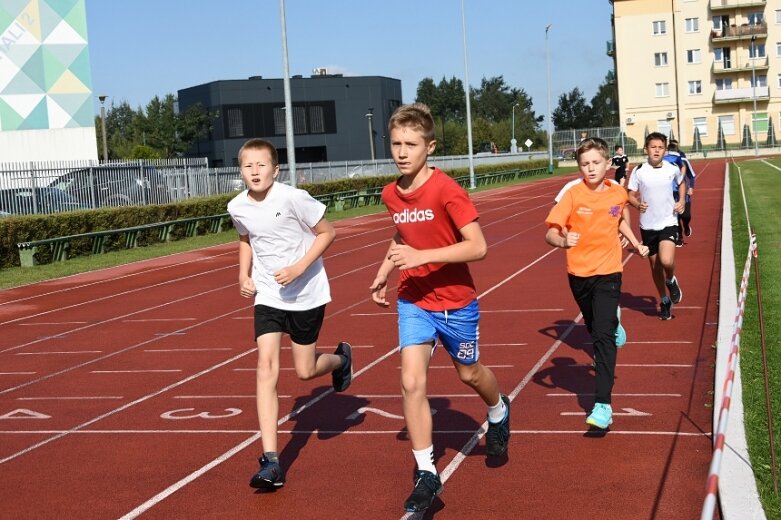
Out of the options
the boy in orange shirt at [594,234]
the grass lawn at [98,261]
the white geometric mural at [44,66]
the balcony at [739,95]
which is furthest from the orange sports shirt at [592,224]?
the balcony at [739,95]

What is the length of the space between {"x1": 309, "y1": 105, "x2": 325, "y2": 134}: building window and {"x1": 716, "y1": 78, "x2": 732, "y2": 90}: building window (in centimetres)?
3495

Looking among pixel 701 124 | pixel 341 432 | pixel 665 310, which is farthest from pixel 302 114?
pixel 341 432

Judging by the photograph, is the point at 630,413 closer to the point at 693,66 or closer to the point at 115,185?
the point at 115,185

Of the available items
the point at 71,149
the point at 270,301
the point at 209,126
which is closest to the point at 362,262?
the point at 270,301

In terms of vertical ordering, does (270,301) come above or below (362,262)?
above

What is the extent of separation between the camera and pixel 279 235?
650 cm

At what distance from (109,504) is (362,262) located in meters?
15.0

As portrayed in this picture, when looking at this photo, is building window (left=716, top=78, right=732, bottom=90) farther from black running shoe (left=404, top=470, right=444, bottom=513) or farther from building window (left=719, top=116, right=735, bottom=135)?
black running shoe (left=404, top=470, right=444, bottom=513)

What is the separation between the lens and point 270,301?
21.3 feet

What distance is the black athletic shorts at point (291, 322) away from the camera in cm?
645

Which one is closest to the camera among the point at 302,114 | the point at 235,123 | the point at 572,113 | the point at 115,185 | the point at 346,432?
the point at 346,432

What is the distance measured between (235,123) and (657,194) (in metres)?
80.4

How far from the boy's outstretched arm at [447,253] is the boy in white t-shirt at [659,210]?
6.52 m

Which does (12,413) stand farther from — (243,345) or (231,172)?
(231,172)
